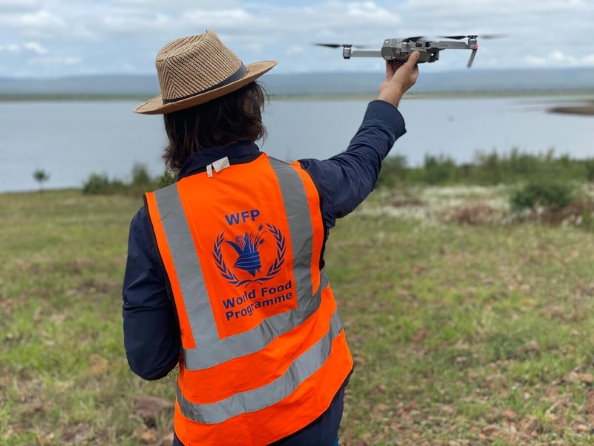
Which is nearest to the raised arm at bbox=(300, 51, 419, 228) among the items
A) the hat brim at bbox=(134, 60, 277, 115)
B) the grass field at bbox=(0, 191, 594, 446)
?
the hat brim at bbox=(134, 60, 277, 115)

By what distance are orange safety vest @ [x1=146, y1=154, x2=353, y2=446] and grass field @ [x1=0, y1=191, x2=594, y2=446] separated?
2.41 meters

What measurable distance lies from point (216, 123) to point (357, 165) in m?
0.49

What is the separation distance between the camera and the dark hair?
196 centimetres

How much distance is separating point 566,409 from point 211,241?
10.8 ft

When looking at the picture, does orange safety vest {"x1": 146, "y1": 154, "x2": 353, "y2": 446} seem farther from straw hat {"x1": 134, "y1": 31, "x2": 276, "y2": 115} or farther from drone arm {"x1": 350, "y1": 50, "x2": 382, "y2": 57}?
drone arm {"x1": 350, "y1": 50, "x2": 382, "y2": 57}

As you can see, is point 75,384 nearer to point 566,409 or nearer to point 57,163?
point 566,409

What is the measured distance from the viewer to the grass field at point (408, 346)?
439 centimetres

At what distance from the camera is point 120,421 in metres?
4.63

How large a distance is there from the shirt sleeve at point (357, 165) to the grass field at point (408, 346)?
8.33 feet

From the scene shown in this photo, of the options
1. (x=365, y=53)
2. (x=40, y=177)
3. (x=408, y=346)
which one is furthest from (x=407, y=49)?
(x=40, y=177)

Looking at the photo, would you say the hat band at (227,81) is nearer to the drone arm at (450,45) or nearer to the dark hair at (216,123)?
the dark hair at (216,123)

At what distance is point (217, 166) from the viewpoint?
191 centimetres

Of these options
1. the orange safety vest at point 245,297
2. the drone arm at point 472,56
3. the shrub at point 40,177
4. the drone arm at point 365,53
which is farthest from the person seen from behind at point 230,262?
the shrub at point 40,177

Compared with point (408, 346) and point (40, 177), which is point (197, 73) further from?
point (40, 177)
